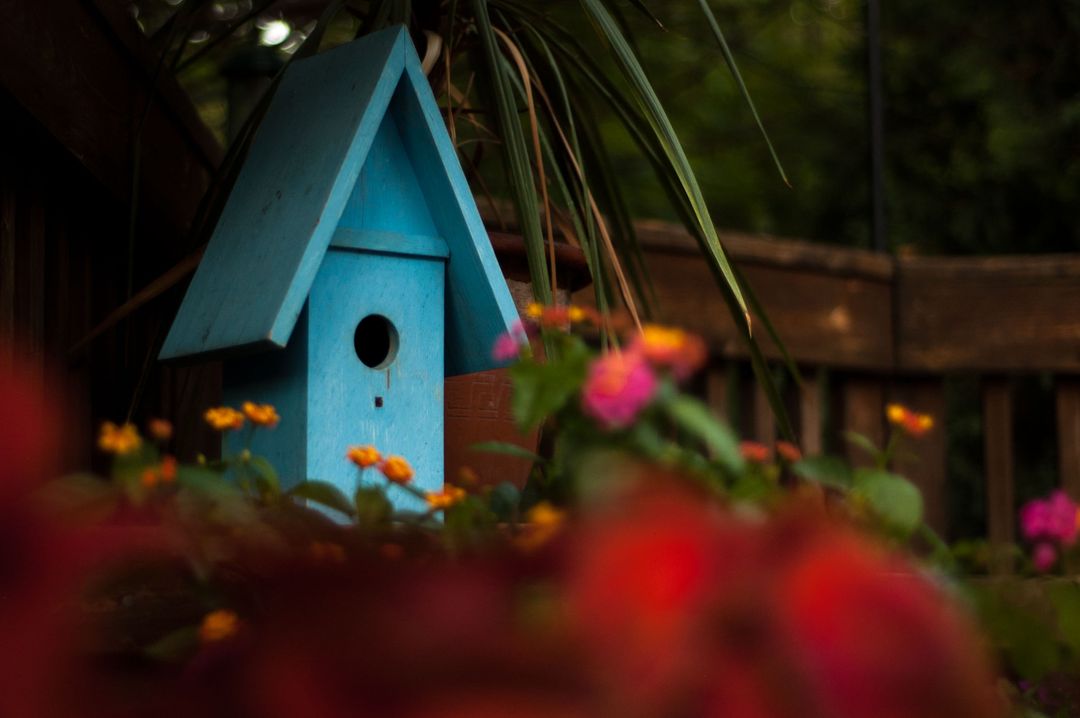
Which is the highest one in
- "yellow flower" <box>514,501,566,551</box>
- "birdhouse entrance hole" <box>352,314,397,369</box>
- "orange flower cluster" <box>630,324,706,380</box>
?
"birdhouse entrance hole" <box>352,314,397,369</box>

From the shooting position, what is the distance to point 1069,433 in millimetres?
2385

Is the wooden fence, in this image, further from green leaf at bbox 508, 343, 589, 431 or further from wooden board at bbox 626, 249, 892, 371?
green leaf at bbox 508, 343, 589, 431

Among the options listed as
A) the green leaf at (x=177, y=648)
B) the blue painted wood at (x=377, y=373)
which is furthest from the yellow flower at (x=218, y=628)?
the blue painted wood at (x=377, y=373)

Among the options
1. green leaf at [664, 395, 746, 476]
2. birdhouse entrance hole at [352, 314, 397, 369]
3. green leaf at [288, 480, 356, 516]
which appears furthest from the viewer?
birdhouse entrance hole at [352, 314, 397, 369]

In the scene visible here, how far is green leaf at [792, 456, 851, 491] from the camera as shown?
586mm

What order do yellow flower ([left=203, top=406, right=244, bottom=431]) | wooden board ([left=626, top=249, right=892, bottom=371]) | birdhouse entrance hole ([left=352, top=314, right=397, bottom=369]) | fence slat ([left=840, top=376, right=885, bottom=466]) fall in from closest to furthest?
yellow flower ([left=203, top=406, right=244, bottom=431])
birdhouse entrance hole ([left=352, top=314, right=397, bottom=369])
wooden board ([left=626, top=249, right=892, bottom=371])
fence slat ([left=840, top=376, right=885, bottom=466])

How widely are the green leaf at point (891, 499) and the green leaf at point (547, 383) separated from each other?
0.49ft

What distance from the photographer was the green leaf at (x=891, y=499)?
59cm

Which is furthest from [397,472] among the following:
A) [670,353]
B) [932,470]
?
[932,470]

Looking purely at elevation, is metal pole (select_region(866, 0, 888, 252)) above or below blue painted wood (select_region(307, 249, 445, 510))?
above

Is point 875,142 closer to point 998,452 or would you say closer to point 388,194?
point 998,452

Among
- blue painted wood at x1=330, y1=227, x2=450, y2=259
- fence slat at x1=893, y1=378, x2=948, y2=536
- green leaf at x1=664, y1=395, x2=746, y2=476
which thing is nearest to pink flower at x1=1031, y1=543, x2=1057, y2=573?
green leaf at x1=664, y1=395, x2=746, y2=476

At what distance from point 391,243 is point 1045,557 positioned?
62 cm

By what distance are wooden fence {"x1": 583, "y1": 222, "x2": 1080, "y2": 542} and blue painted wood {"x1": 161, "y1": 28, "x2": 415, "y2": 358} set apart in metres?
1.20
